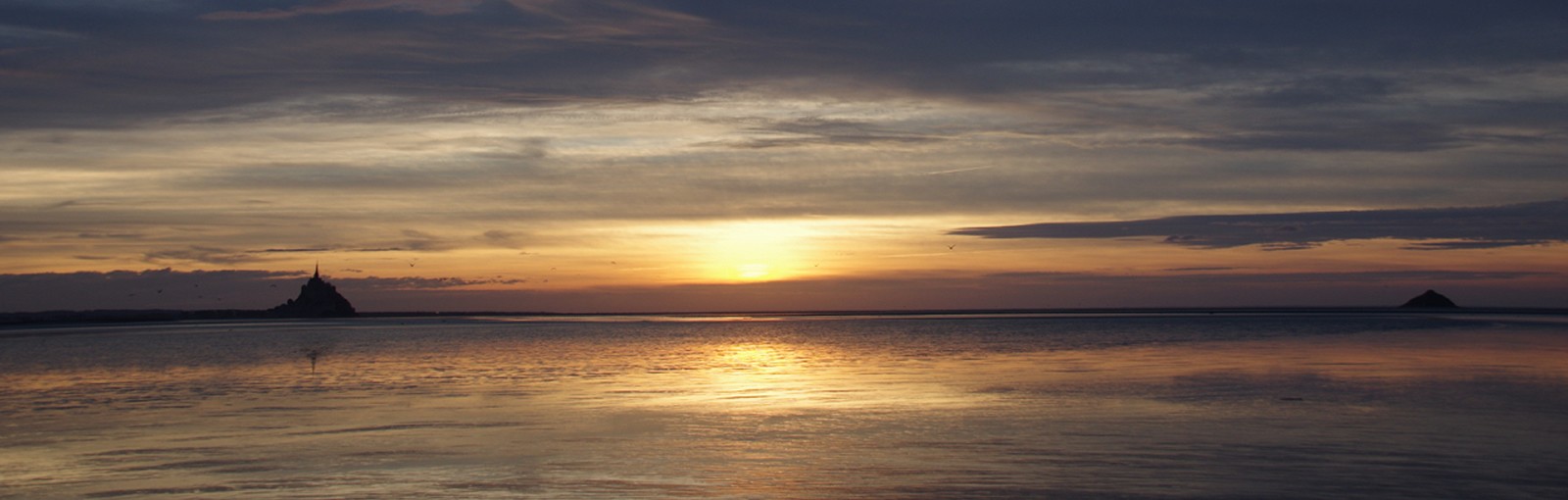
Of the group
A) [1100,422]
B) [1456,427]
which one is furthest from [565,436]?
[1456,427]

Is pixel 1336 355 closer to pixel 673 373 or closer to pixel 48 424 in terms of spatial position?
pixel 673 373

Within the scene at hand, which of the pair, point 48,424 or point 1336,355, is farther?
point 1336,355

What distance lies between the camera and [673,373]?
3838 centimetres

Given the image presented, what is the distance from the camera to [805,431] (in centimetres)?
2103

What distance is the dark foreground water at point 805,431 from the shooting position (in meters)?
15.4

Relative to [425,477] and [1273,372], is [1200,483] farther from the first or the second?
[1273,372]

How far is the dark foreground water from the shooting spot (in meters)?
15.4

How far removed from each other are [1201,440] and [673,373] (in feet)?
71.3

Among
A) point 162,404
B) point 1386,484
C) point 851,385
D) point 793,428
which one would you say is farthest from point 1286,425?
point 162,404

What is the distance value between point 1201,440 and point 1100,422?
2.68 m

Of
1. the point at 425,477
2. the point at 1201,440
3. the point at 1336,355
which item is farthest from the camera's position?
the point at 1336,355

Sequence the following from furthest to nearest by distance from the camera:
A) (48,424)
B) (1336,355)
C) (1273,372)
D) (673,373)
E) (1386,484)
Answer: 1. (1336,355)
2. (673,373)
3. (1273,372)
4. (48,424)
5. (1386,484)

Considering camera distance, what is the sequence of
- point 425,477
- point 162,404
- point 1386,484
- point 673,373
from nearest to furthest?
point 1386,484 < point 425,477 < point 162,404 < point 673,373

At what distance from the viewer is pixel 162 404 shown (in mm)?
26938
